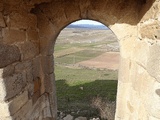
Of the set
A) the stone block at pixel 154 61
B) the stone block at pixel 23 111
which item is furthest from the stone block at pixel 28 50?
the stone block at pixel 154 61

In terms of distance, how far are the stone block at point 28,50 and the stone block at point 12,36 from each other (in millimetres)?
76

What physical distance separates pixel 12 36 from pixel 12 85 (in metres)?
0.55

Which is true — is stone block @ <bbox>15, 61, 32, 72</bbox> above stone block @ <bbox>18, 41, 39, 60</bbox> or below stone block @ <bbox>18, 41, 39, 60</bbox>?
below

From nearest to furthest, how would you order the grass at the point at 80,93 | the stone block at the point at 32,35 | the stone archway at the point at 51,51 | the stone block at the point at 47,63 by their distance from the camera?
the stone archway at the point at 51,51 → the stone block at the point at 32,35 → the stone block at the point at 47,63 → the grass at the point at 80,93

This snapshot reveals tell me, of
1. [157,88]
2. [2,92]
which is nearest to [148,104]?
[157,88]

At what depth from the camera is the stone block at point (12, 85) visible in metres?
2.05

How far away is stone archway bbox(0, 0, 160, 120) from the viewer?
1.95 metres

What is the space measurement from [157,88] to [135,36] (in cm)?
97

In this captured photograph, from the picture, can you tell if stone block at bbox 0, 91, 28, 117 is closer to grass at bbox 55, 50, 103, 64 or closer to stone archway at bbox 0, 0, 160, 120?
stone archway at bbox 0, 0, 160, 120

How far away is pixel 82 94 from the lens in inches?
297

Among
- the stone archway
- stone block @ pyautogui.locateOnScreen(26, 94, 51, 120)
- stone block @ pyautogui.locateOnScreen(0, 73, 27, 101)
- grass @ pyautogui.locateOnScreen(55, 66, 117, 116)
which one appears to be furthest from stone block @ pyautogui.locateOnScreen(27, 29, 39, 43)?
grass @ pyautogui.locateOnScreen(55, 66, 117, 116)

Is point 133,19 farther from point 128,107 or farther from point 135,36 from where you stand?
point 128,107

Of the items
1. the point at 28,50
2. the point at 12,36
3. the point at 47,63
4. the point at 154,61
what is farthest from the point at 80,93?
the point at 154,61

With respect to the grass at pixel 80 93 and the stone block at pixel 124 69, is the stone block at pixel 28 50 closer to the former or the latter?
the stone block at pixel 124 69
